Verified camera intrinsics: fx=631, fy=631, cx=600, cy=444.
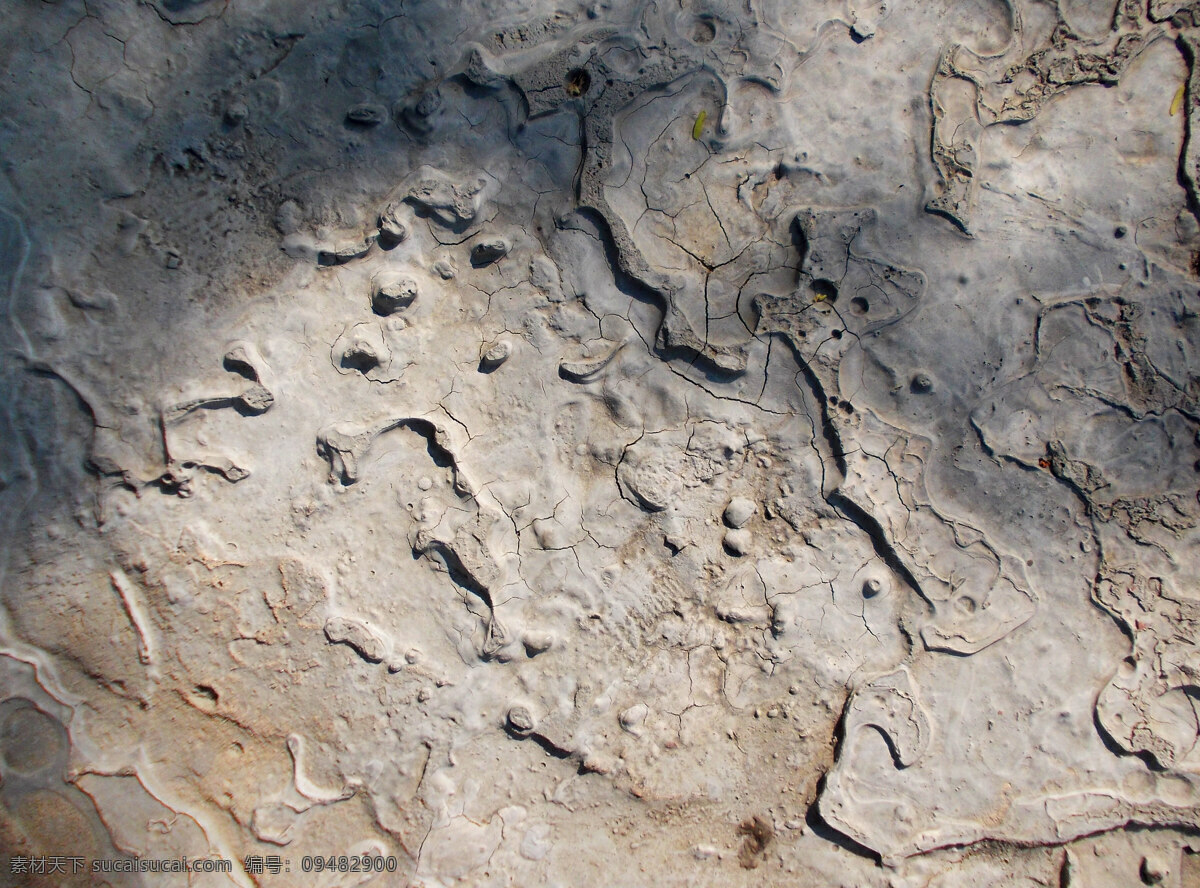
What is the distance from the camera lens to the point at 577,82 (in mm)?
1937

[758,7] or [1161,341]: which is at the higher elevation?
[758,7]

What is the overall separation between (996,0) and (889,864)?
8.94ft

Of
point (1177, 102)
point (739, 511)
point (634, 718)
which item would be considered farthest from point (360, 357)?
point (1177, 102)

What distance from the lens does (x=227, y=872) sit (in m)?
1.80

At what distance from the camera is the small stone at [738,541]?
194 centimetres

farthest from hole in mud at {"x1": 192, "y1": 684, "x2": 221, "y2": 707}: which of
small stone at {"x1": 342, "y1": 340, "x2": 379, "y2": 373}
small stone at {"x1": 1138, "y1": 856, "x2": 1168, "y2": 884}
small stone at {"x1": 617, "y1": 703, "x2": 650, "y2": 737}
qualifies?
small stone at {"x1": 1138, "y1": 856, "x2": 1168, "y2": 884}

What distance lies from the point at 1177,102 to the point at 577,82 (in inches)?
76.4

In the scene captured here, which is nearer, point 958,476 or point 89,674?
point 89,674

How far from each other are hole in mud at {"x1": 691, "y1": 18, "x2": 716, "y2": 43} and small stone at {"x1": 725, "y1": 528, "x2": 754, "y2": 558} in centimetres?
154

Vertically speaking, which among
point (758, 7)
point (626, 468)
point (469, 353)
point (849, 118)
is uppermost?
point (758, 7)

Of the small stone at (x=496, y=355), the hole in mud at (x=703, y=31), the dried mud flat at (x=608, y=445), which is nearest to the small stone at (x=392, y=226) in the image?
the dried mud flat at (x=608, y=445)

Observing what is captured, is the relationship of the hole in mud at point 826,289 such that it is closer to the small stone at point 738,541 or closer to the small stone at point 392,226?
the small stone at point 738,541

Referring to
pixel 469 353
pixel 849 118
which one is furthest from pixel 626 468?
pixel 849 118

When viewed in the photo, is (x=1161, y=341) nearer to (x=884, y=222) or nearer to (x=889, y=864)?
(x=884, y=222)
